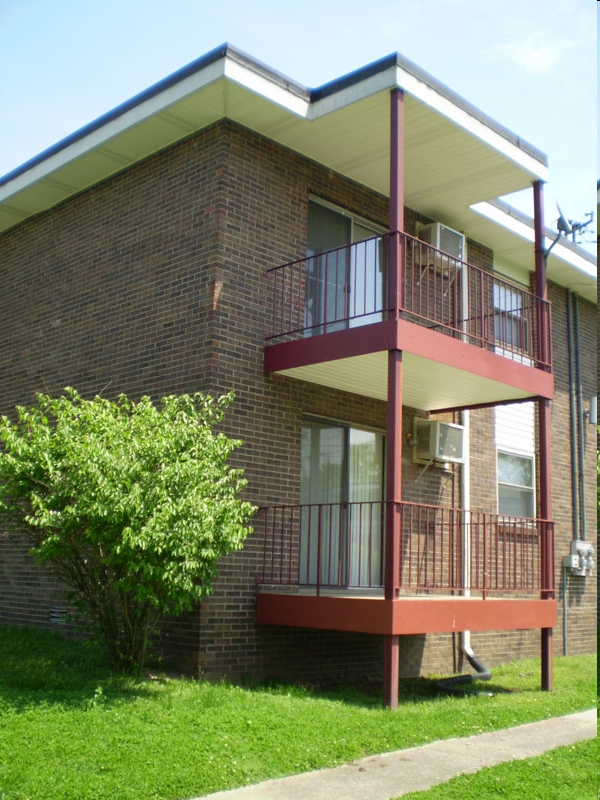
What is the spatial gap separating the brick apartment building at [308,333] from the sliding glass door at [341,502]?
0.09 feet

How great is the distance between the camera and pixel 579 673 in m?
11.8

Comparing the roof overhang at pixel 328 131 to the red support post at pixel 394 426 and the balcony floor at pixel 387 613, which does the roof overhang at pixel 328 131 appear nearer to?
the red support post at pixel 394 426

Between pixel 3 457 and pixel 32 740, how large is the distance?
267 cm

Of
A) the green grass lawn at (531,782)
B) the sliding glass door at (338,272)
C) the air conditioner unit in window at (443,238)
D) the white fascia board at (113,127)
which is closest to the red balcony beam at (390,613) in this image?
the green grass lawn at (531,782)

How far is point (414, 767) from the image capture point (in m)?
6.52

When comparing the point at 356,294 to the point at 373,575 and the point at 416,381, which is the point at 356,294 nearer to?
the point at 416,381

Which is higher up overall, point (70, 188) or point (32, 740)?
point (70, 188)

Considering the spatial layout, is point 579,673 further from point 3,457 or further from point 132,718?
point 3,457

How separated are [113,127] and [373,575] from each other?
20.6ft

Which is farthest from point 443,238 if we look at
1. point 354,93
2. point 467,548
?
point 467,548

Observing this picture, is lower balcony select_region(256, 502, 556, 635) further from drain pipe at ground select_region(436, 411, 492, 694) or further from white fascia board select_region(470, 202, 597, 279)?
white fascia board select_region(470, 202, 597, 279)

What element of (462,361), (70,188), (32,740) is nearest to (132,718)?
(32,740)

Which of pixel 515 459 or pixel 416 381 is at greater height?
pixel 416 381

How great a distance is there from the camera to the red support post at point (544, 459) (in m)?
10.5
